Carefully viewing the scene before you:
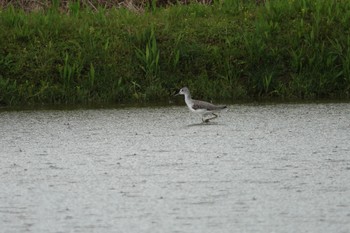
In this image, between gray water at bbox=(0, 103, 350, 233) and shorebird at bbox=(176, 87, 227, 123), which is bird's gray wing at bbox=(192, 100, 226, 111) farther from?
gray water at bbox=(0, 103, 350, 233)

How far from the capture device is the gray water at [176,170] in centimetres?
886

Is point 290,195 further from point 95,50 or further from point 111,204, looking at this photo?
point 95,50

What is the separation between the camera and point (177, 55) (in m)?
16.0

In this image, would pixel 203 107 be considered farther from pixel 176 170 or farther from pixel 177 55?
pixel 176 170

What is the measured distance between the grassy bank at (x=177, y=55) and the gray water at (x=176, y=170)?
29.7 inches

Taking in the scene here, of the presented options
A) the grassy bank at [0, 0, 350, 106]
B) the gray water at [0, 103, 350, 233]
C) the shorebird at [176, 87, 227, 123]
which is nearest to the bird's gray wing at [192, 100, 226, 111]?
the shorebird at [176, 87, 227, 123]

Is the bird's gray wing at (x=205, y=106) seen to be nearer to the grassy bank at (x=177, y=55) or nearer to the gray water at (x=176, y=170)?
the gray water at (x=176, y=170)

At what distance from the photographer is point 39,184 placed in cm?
1036

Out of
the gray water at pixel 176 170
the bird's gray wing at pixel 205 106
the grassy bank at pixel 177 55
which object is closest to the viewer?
the gray water at pixel 176 170

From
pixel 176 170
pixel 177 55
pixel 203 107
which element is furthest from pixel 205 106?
pixel 176 170

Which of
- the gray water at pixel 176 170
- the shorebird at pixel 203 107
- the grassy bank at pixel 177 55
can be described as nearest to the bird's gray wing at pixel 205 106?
the shorebird at pixel 203 107

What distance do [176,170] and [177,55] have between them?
209 inches

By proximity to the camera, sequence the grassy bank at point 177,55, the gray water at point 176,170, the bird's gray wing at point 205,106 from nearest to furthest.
→ the gray water at point 176,170
the bird's gray wing at point 205,106
the grassy bank at point 177,55

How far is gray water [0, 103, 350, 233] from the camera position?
8.86 metres
